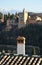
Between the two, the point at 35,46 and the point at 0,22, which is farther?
the point at 0,22

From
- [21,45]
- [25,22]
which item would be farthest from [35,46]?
[21,45]

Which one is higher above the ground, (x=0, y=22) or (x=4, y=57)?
(x=4, y=57)

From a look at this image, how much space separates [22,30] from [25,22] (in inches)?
161

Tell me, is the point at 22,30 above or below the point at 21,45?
below

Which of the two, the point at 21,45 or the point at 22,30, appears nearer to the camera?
the point at 21,45

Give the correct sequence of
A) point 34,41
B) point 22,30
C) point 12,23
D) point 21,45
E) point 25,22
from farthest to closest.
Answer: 1. point 12,23
2. point 25,22
3. point 22,30
4. point 34,41
5. point 21,45

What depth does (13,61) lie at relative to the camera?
321 cm

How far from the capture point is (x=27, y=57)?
10.9ft

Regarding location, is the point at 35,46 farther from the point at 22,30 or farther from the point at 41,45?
the point at 22,30

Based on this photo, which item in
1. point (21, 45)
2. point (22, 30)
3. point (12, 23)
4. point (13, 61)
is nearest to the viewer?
point (13, 61)

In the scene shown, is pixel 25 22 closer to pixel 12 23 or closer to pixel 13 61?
pixel 12 23

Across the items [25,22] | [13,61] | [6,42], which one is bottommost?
[6,42]

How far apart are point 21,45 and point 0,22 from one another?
39.6m

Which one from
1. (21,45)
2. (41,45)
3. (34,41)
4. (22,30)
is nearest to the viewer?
(21,45)
